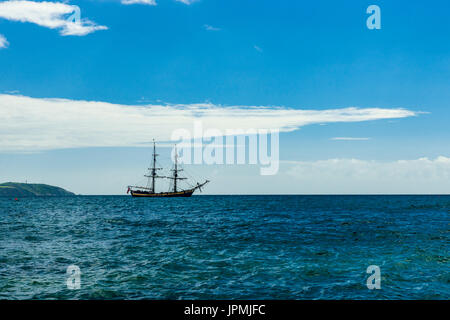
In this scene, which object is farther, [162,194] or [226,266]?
[162,194]

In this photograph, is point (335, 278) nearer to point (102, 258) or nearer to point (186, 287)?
point (186, 287)

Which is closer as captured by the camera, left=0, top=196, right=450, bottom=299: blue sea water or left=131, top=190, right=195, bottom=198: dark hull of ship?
left=0, top=196, right=450, bottom=299: blue sea water

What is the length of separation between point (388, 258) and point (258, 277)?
11.2 metres

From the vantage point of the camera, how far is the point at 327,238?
33.8 m

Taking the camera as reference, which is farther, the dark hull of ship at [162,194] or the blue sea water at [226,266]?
the dark hull of ship at [162,194]

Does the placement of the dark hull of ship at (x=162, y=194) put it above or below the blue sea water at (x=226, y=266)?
below

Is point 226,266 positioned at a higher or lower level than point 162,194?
higher

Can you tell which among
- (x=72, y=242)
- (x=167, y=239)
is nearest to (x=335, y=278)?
(x=167, y=239)

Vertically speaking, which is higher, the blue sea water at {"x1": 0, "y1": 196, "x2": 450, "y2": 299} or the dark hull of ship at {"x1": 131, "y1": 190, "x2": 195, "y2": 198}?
the blue sea water at {"x1": 0, "y1": 196, "x2": 450, "y2": 299}
